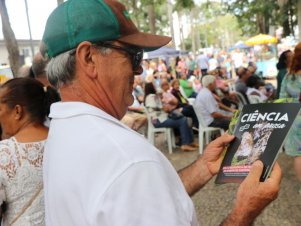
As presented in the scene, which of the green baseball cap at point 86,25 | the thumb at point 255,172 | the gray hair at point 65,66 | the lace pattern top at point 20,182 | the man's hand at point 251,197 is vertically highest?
the green baseball cap at point 86,25

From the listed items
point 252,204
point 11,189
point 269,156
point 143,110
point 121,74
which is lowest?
point 143,110

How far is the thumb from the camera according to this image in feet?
4.09

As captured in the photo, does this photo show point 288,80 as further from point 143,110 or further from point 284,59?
point 143,110

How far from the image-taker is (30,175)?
1.96m

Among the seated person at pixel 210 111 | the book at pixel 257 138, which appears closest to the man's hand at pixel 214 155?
the book at pixel 257 138

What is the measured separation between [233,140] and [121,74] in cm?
54

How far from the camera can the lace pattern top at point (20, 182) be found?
1926mm

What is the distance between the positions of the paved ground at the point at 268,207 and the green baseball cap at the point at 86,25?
3.26 metres

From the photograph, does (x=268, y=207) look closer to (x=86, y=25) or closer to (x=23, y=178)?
(x=23, y=178)

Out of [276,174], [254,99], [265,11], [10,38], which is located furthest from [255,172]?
[265,11]

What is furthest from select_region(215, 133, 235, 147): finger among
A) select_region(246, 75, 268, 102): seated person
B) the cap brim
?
select_region(246, 75, 268, 102): seated person

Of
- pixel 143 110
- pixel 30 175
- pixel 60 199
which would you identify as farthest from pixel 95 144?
pixel 143 110

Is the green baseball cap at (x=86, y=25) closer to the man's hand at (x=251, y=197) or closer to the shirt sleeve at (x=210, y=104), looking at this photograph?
the man's hand at (x=251, y=197)

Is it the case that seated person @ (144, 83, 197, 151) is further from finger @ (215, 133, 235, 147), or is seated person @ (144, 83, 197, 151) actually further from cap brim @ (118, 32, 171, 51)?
cap brim @ (118, 32, 171, 51)
